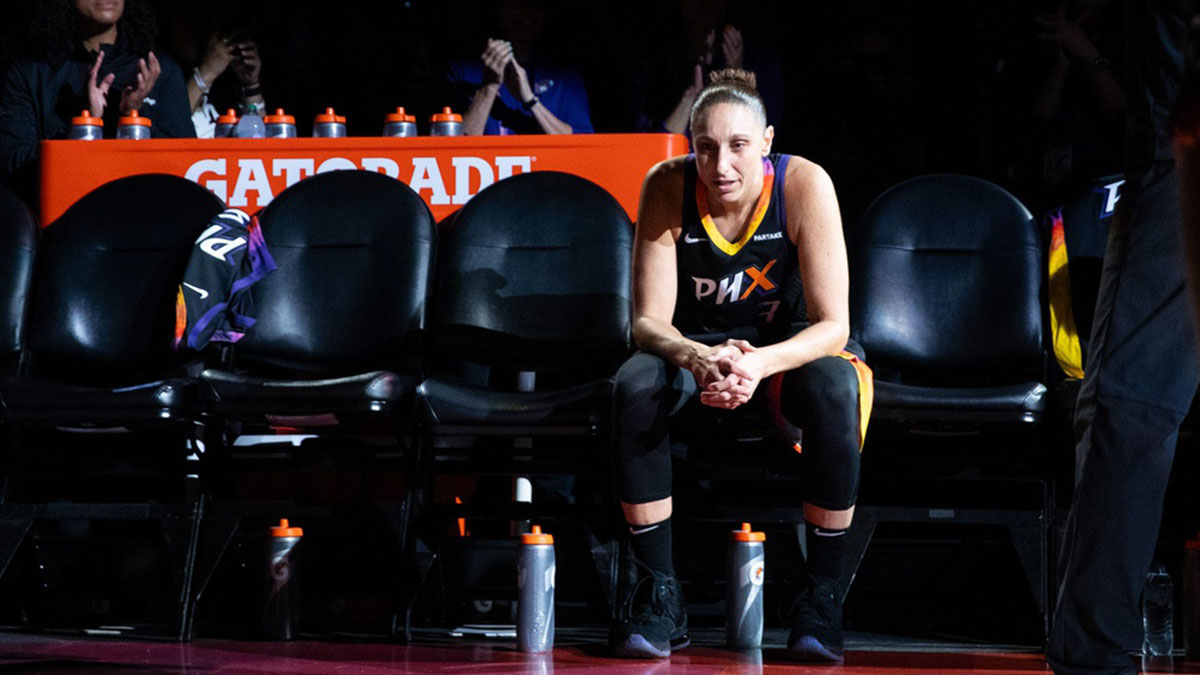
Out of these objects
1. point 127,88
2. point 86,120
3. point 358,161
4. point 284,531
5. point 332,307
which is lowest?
point 284,531

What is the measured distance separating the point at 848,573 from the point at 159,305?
2.17 metres

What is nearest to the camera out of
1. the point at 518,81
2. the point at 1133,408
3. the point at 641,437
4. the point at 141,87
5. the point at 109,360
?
the point at 1133,408

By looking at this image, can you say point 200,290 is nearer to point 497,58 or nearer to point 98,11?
point 497,58

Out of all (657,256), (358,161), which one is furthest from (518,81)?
(657,256)

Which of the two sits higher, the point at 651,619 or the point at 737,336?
the point at 737,336

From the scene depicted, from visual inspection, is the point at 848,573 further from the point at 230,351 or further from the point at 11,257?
the point at 11,257

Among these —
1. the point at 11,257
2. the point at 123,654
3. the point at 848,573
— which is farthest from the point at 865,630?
the point at 11,257

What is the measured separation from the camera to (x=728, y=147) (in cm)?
321

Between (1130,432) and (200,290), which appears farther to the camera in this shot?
(200,290)

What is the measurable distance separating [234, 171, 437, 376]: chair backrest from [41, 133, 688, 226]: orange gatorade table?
28 cm

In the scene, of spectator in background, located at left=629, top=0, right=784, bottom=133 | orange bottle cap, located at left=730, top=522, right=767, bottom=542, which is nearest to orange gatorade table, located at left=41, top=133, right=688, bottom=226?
spectator in background, located at left=629, top=0, right=784, bottom=133

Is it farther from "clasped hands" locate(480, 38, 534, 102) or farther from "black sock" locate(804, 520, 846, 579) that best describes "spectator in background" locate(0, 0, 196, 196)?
"black sock" locate(804, 520, 846, 579)

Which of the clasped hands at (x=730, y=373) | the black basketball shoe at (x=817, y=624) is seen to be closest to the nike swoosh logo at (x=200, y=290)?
the clasped hands at (x=730, y=373)

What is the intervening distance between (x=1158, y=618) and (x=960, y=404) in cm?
71
